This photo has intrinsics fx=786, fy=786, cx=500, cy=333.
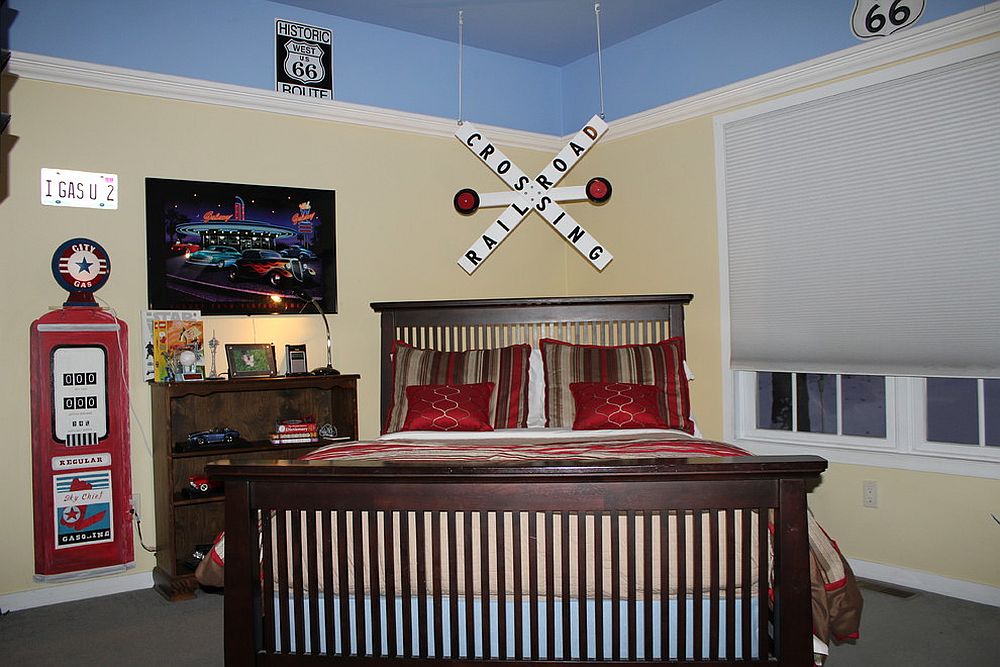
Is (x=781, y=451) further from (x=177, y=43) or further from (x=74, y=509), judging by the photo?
(x=177, y=43)

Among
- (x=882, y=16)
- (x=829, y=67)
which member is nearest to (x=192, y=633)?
(x=829, y=67)

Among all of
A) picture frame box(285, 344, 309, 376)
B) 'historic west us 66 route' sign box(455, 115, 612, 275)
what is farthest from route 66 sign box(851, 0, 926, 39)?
picture frame box(285, 344, 309, 376)

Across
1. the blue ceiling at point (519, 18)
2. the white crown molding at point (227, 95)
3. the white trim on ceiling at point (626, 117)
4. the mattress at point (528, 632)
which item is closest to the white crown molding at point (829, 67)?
the white trim on ceiling at point (626, 117)

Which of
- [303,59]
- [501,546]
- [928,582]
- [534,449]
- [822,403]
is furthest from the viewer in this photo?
[303,59]

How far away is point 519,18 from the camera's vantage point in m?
4.35

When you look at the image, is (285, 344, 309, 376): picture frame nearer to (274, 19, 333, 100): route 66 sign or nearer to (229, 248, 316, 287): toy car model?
(229, 248, 316, 287): toy car model

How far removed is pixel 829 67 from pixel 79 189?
3488 mm

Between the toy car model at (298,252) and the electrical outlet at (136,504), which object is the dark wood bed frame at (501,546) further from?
the toy car model at (298,252)

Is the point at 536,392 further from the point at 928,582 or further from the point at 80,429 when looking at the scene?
the point at 80,429

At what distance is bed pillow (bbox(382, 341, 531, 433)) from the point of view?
3.97 m

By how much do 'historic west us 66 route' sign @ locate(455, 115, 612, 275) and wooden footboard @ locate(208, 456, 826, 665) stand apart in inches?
106

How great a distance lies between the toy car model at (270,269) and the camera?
3975 mm

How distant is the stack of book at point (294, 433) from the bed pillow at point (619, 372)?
1.17 m

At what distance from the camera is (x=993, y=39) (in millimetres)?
3121
